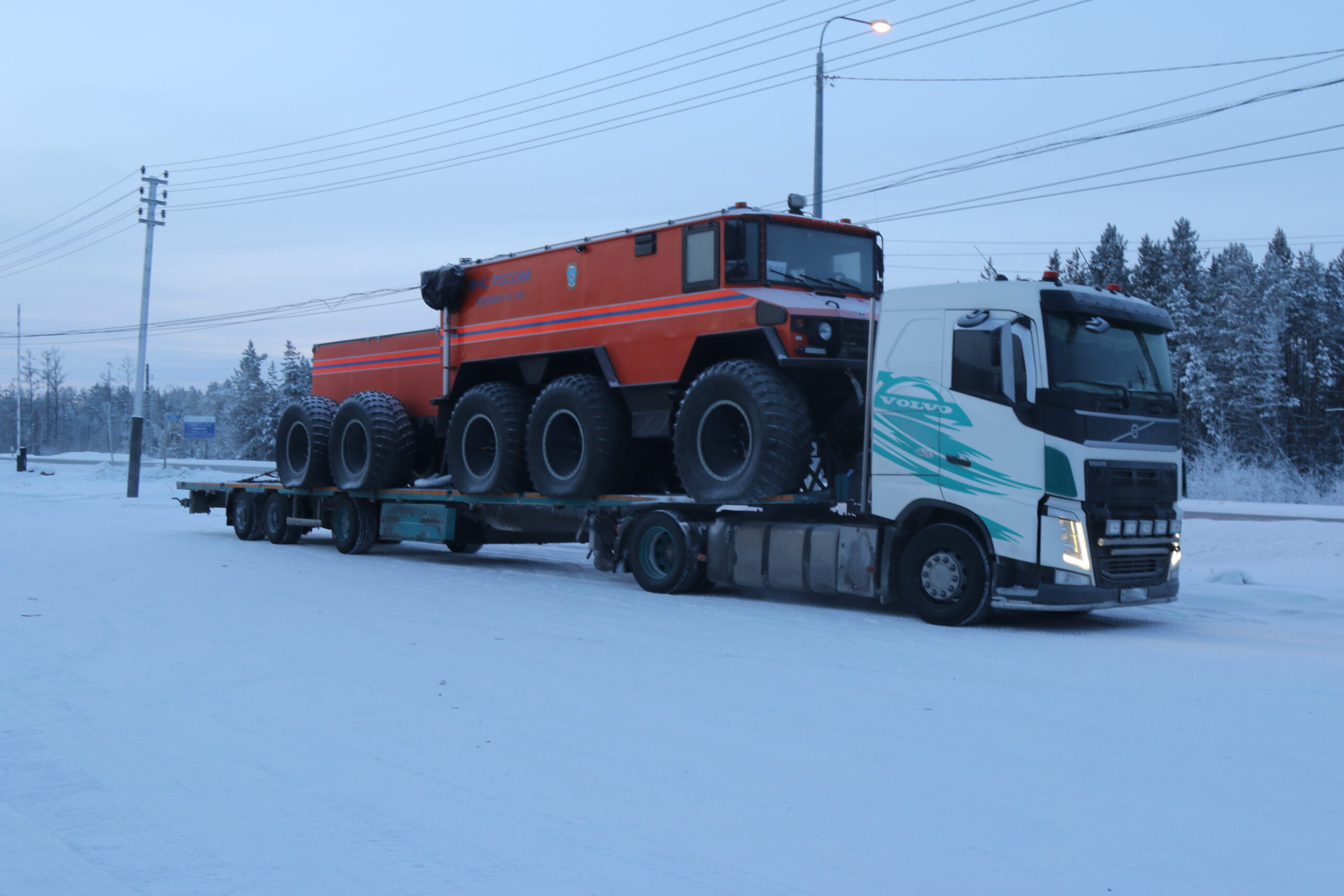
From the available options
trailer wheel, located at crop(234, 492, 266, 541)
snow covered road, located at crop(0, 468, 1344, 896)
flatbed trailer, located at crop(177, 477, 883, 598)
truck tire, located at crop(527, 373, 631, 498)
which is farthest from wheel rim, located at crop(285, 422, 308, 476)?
snow covered road, located at crop(0, 468, 1344, 896)

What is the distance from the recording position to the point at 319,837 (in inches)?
175

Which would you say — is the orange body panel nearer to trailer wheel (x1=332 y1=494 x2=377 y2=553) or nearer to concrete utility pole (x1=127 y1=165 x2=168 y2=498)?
trailer wheel (x1=332 y1=494 x2=377 y2=553)

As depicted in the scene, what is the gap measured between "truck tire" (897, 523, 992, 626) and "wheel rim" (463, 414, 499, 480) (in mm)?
6584

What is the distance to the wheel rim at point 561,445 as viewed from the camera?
1401cm

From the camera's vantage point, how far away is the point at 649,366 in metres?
12.9

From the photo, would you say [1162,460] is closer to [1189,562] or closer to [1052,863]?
[1189,562]

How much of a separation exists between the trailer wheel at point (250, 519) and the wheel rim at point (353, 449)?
3.58 m

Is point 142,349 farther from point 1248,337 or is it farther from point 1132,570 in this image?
point 1248,337

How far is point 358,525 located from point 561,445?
5364 millimetres

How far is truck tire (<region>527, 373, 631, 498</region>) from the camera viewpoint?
1331 centimetres

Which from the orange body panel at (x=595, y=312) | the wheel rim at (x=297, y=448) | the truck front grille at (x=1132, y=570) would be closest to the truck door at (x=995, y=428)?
the truck front grille at (x=1132, y=570)

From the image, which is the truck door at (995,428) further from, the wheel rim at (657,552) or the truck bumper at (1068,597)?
the wheel rim at (657,552)

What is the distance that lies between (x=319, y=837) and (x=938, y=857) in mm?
2362

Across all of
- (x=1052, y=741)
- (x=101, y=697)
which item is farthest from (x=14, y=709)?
(x=1052, y=741)
